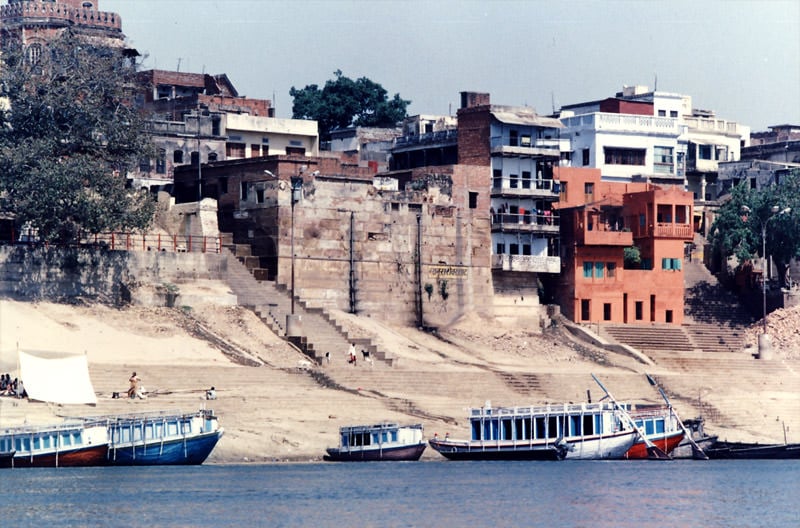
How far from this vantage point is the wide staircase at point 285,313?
76625mm

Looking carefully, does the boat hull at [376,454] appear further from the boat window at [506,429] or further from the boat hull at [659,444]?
the boat hull at [659,444]

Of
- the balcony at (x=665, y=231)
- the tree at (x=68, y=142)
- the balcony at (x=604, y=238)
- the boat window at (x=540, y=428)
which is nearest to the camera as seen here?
the boat window at (x=540, y=428)

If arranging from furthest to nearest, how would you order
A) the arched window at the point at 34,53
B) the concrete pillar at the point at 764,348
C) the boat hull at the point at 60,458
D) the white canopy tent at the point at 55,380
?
the concrete pillar at the point at 764,348, the arched window at the point at 34,53, the white canopy tent at the point at 55,380, the boat hull at the point at 60,458

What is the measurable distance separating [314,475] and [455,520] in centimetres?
1003

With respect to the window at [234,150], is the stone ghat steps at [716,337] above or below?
below

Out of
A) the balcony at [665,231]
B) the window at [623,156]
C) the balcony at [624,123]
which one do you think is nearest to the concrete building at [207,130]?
the balcony at [624,123]

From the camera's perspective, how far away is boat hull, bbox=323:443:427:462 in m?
63.1

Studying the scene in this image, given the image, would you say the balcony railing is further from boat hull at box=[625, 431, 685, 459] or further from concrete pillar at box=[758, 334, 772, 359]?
boat hull at box=[625, 431, 685, 459]

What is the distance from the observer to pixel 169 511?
164 feet

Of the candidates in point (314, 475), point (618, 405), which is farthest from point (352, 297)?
point (314, 475)

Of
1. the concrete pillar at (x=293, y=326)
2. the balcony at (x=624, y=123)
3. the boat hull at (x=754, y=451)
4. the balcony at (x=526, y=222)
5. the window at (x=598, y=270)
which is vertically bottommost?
the boat hull at (x=754, y=451)

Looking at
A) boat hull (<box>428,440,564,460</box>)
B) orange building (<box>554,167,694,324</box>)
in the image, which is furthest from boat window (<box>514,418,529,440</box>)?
orange building (<box>554,167,694,324</box>)

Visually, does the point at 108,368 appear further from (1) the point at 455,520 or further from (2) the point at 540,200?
(2) the point at 540,200

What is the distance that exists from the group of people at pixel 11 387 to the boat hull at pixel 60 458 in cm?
470
